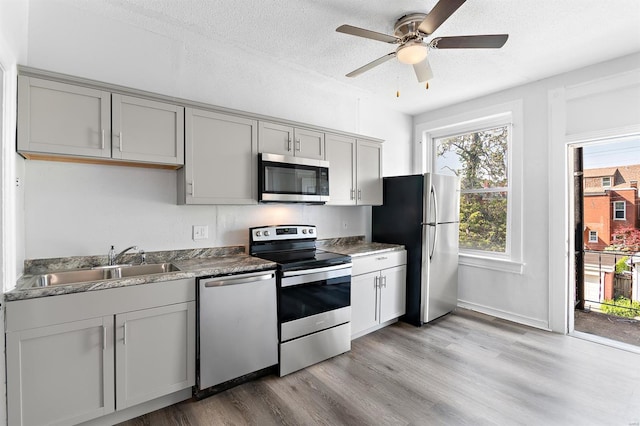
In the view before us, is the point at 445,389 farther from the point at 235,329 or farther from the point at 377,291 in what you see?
the point at 235,329

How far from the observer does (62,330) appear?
5.52 ft

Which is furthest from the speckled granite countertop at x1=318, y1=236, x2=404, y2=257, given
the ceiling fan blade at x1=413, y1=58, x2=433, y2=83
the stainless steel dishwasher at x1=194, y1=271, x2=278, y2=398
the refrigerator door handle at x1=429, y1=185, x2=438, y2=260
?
the ceiling fan blade at x1=413, y1=58, x2=433, y2=83

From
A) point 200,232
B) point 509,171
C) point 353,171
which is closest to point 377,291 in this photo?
point 353,171

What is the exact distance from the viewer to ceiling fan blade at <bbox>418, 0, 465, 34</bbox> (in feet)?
5.43

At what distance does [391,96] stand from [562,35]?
178 centimetres

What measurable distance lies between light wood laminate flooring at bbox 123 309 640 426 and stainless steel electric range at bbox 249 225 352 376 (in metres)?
0.14

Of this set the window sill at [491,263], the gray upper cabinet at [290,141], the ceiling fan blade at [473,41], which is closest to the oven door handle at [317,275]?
the gray upper cabinet at [290,141]

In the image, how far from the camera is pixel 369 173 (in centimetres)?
364

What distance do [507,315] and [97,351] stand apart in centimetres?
403

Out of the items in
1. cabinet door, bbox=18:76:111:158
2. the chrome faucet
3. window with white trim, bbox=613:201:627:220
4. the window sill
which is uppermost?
cabinet door, bbox=18:76:111:158

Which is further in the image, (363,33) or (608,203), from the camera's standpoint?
(608,203)

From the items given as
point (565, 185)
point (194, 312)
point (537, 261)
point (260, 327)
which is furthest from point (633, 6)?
point (194, 312)

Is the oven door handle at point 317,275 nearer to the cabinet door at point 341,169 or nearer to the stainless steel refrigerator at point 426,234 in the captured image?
the cabinet door at point 341,169

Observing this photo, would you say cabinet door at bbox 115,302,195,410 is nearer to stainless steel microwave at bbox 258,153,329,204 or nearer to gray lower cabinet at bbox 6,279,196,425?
gray lower cabinet at bbox 6,279,196,425
